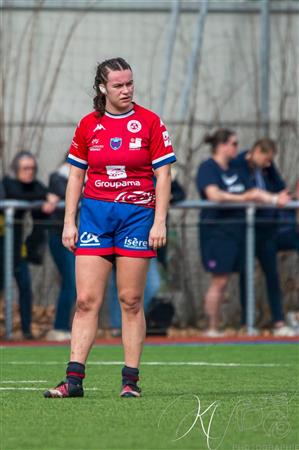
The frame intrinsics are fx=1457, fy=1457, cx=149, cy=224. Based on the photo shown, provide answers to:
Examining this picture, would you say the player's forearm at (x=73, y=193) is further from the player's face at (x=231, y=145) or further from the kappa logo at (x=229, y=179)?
the kappa logo at (x=229, y=179)

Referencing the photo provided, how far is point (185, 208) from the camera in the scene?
15969 millimetres

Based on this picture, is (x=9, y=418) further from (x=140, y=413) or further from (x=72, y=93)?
(x=72, y=93)

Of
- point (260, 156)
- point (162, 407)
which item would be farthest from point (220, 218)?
point (162, 407)

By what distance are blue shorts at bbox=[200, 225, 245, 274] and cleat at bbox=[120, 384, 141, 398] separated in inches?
288

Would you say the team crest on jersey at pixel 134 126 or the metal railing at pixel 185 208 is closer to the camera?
the team crest on jersey at pixel 134 126

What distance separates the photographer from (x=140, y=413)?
24.7 feet

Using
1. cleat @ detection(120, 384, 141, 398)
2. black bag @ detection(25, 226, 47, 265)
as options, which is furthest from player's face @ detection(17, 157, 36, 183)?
cleat @ detection(120, 384, 141, 398)

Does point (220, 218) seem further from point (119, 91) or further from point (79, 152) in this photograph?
point (119, 91)

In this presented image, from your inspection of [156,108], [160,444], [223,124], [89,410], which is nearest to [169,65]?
[156,108]

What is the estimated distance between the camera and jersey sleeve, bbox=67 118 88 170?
28.0ft

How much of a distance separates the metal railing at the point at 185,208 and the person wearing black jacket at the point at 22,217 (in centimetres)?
7

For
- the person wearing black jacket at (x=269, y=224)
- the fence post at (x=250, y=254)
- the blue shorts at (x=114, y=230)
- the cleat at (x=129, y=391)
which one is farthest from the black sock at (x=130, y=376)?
the fence post at (x=250, y=254)

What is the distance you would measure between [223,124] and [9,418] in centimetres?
1122

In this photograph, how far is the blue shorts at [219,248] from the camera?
15828mm
